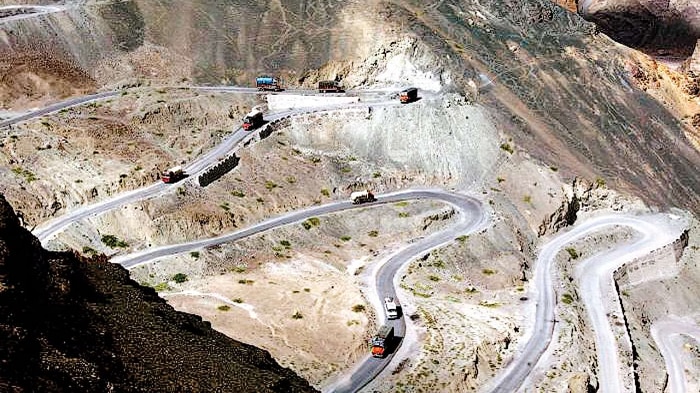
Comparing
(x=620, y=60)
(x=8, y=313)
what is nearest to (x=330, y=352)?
(x=8, y=313)

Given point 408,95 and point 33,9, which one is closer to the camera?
point 408,95

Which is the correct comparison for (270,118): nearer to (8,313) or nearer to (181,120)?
(181,120)

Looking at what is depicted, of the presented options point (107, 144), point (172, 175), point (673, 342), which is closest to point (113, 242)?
point (172, 175)

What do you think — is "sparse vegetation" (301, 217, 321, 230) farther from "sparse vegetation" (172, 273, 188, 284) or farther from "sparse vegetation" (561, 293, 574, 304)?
"sparse vegetation" (561, 293, 574, 304)

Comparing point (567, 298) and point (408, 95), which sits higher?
point (408, 95)

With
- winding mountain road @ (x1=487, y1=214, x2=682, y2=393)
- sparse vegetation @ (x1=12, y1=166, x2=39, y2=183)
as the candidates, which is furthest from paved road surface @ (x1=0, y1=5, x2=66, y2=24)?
winding mountain road @ (x1=487, y1=214, x2=682, y2=393)

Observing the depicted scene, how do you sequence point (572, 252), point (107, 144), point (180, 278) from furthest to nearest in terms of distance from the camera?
point (572, 252), point (107, 144), point (180, 278)

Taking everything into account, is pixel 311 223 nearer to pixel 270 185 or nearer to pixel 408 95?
pixel 270 185
